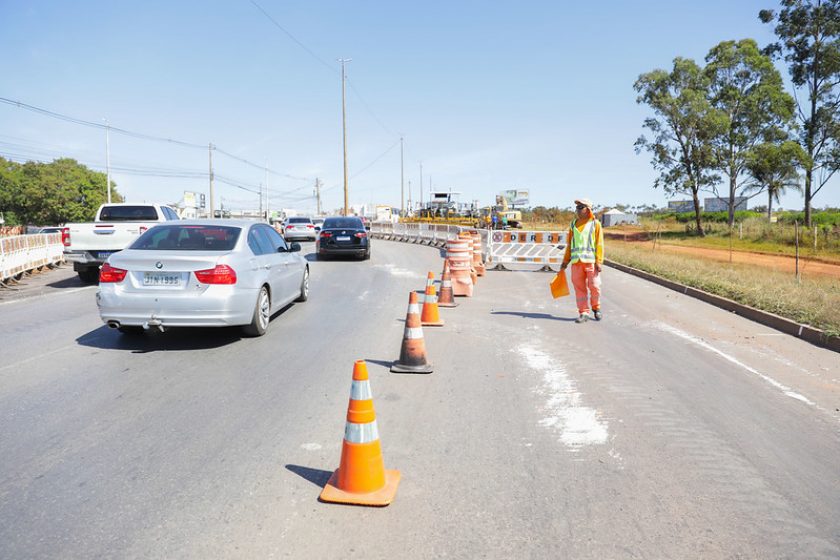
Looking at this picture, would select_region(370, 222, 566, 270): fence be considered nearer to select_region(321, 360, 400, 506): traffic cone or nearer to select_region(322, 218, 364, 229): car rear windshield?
select_region(322, 218, 364, 229): car rear windshield

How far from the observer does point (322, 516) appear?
337 cm

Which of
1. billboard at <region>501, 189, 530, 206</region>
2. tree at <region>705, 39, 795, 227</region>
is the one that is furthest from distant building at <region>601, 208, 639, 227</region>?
tree at <region>705, 39, 795, 227</region>

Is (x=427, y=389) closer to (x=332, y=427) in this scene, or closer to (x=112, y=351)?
(x=332, y=427)

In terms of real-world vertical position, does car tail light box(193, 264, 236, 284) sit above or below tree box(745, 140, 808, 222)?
below

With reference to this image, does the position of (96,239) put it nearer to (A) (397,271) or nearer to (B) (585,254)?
(A) (397,271)

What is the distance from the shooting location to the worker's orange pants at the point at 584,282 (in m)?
9.55

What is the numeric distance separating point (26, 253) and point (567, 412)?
1591cm

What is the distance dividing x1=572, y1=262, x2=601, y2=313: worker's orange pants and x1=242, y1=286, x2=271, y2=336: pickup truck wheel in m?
4.82

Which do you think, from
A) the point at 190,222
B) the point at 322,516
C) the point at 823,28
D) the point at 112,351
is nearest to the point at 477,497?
the point at 322,516

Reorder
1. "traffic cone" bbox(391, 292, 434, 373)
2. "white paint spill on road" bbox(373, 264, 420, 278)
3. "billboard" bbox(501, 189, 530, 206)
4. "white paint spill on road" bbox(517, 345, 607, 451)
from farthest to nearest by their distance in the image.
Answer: "billboard" bbox(501, 189, 530, 206) → "white paint spill on road" bbox(373, 264, 420, 278) → "traffic cone" bbox(391, 292, 434, 373) → "white paint spill on road" bbox(517, 345, 607, 451)

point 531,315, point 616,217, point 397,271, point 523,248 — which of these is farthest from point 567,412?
point 616,217

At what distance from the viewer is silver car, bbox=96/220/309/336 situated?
7039mm

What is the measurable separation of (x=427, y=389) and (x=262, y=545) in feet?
9.46

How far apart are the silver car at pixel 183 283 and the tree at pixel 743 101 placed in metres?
41.2
